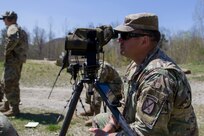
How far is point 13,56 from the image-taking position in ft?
25.0

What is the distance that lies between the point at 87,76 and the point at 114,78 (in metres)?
3.81

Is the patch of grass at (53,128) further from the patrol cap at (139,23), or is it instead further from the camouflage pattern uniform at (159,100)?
the patrol cap at (139,23)

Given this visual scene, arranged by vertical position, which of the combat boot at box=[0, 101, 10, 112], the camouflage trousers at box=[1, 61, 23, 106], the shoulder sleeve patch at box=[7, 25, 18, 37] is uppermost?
the shoulder sleeve patch at box=[7, 25, 18, 37]

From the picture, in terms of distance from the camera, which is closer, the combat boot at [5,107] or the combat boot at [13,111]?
the combat boot at [13,111]

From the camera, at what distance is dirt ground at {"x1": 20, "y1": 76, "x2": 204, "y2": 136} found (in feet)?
30.6

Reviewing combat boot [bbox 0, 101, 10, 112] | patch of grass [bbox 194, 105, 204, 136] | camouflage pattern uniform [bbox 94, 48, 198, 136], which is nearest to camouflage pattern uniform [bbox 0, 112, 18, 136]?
camouflage pattern uniform [bbox 94, 48, 198, 136]

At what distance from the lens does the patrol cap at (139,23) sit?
2.97m

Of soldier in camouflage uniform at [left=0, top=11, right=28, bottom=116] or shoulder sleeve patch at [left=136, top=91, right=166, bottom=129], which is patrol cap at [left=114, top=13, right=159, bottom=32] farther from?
soldier in camouflage uniform at [left=0, top=11, right=28, bottom=116]

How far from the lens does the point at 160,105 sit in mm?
2686

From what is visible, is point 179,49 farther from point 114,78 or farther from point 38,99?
point 114,78

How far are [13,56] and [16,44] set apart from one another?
0.81ft

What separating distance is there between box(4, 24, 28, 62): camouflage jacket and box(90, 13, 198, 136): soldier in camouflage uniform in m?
4.64

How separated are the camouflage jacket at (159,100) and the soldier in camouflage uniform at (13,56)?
187 inches

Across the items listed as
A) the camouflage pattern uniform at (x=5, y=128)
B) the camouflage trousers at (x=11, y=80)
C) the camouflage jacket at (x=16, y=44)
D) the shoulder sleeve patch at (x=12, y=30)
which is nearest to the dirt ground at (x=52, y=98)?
the camouflage trousers at (x=11, y=80)
